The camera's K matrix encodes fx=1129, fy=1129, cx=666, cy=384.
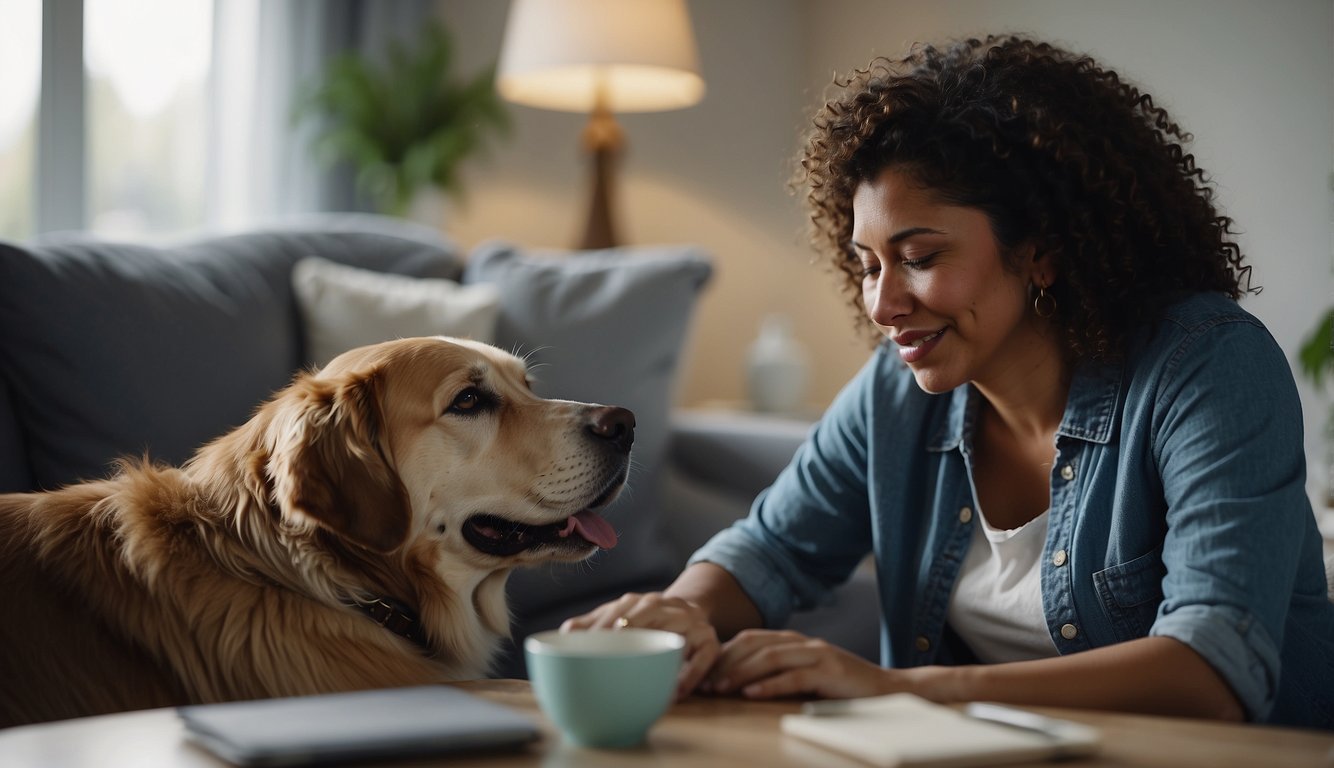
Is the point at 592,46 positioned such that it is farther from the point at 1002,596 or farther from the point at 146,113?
the point at 1002,596

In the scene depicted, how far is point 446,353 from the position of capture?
142 centimetres

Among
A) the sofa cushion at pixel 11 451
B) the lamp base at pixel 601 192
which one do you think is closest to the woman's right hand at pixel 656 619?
the sofa cushion at pixel 11 451

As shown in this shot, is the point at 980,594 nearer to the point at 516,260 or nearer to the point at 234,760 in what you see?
the point at 234,760

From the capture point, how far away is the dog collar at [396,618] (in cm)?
123

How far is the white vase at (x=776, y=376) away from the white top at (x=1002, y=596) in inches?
83.4

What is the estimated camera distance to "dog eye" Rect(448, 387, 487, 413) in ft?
4.61

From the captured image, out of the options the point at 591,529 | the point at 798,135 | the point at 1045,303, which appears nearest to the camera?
the point at 1045,303

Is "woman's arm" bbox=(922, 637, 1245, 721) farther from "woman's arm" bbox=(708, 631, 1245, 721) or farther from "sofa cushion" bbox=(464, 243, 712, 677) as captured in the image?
"sofa cushion" bbox=(464, 243, 712, 677)

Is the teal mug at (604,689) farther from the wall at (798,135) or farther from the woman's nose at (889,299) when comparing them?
the wall at (798,135)

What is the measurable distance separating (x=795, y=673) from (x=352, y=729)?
0.37 metres

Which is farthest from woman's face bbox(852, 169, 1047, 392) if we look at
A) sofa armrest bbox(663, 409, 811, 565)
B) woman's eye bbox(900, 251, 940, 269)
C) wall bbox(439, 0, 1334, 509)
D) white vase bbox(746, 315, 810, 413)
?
white vase bbox(746, 315, 810, 413)

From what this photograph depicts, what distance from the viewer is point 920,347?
1327 mm

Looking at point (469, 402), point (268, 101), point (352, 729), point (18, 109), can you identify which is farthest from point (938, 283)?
point (268, 101)

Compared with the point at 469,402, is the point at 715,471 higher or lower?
lower
